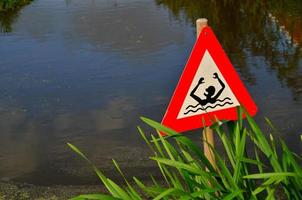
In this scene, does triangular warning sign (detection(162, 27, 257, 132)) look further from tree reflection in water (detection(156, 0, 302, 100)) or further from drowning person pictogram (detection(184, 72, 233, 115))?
tree reflection in water (detection(156, 0, 302, 100))

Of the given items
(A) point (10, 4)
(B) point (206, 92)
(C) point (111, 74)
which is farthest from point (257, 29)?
(A) point (10, 4)

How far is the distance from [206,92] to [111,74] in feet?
23.2

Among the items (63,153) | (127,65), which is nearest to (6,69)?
(127,65)

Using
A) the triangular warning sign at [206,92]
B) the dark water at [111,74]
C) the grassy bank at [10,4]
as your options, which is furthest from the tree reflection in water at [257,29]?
the grassy bank at [10,4]

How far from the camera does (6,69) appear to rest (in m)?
11.2

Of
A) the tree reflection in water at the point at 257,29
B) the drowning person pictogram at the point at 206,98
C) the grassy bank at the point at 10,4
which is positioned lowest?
the grassy bank at the point at 10,4

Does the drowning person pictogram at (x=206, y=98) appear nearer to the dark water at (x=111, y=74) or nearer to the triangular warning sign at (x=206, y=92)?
the triangular warning sign at (x=206, y=92)

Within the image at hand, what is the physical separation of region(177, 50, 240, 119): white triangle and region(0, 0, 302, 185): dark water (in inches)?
102

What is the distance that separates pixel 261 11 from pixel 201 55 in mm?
13521

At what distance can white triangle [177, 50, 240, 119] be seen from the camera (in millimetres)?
3275

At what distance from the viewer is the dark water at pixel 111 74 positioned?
6.60m

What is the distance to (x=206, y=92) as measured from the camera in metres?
3.30

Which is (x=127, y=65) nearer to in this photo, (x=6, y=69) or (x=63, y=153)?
(x=6, y=69)

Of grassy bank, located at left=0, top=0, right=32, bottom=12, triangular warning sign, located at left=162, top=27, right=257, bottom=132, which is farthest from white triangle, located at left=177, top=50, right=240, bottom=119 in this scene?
grassy bank, located at left=0, top=0, right=32, bottom=12
